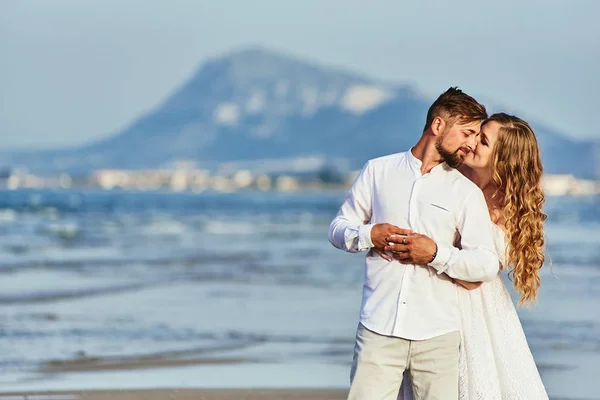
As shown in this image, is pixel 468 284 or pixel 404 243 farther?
pixel 468 284

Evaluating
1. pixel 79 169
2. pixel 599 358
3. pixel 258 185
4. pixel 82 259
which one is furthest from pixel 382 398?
pixel 79 169

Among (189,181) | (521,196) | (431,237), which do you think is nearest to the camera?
(431,237)

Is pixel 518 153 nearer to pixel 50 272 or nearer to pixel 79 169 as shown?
pixel 50 272

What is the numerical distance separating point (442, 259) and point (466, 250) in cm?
13

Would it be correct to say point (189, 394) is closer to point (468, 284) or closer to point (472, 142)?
point (468, 284)

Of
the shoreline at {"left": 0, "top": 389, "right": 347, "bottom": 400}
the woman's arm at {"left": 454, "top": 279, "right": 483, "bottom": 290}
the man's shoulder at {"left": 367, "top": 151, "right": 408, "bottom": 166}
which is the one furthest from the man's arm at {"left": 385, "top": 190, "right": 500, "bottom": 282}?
the shoreline at {"left": 0, "top": 389, "right": 347, "bottom": 400}

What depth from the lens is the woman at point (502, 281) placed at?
14.5 feet

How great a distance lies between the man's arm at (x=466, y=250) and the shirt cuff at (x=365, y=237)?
8cm

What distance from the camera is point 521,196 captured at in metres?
4.57

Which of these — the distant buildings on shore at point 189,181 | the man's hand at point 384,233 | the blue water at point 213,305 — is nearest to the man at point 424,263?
the man's hand at point 384,233

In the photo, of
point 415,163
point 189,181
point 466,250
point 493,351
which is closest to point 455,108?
point 415,163

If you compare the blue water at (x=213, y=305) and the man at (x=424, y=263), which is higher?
the man at (x=424, y=263)

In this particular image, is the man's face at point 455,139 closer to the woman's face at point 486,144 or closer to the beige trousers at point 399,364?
the woman's face at point 486,144

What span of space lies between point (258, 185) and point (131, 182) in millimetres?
19962
